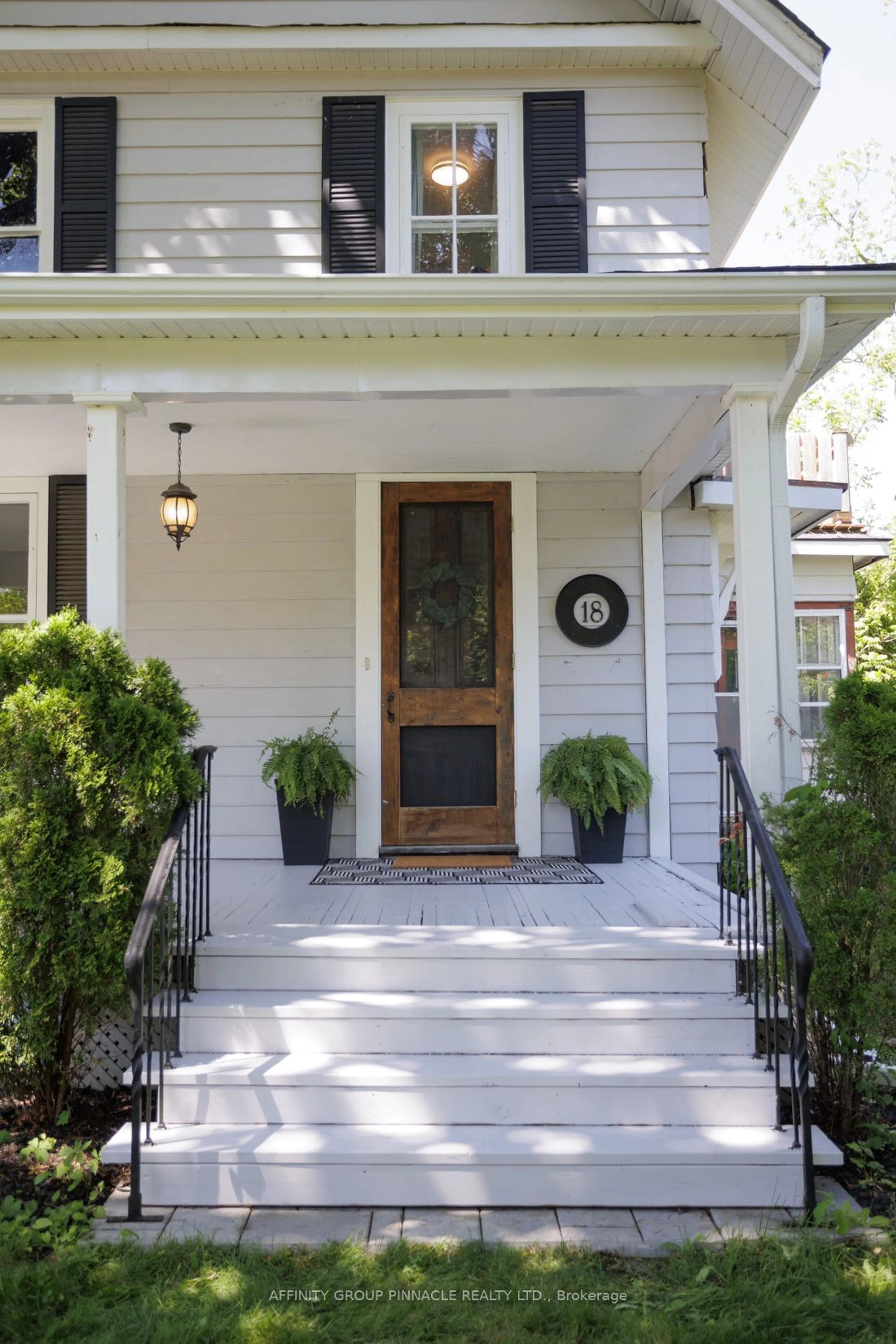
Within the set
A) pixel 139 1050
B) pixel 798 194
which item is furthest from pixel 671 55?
pixel 798 194

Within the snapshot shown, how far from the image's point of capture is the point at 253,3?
467 cm

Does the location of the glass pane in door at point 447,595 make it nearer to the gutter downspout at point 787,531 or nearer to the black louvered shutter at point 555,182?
the black louvered shutter at point 555,182

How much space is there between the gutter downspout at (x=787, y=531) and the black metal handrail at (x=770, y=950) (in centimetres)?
24

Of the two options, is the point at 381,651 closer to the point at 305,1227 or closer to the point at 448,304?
the point at 448,304

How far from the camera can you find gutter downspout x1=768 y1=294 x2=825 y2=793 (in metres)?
3.33

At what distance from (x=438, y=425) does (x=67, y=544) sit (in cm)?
233

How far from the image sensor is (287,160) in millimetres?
4707

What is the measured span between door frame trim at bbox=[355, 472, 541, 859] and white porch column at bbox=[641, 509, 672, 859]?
63 centimetres

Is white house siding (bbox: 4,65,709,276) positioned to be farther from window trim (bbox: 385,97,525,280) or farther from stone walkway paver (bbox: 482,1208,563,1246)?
stone walkway paver (bbox: 482,1208,563,1246)

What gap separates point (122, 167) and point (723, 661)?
678 cm

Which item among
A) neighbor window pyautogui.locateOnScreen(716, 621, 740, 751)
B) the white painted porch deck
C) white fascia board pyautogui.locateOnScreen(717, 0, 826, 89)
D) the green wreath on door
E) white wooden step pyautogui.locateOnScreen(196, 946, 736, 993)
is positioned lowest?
white wooden step pyautogui.locateOnScreen(196, 946, 736, 993)

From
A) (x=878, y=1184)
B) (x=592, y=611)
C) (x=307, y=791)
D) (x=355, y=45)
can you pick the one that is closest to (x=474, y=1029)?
(x=878, y=1184)

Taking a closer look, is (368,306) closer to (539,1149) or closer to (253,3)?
(253,3)

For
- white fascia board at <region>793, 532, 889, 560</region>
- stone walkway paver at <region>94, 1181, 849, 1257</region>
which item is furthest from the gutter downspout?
white fascia board at <region>793, 532, 889, 560</region>
